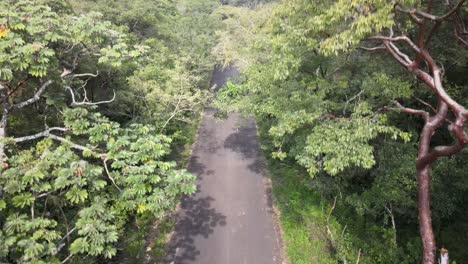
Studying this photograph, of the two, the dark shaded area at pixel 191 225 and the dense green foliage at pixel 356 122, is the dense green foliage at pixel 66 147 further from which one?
the dense green foliage at pixel 356 122

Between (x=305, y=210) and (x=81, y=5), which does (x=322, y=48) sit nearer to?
(x=305, y=210)

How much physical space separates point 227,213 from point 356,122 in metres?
5.99

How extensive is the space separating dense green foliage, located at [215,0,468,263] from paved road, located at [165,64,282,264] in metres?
0.95

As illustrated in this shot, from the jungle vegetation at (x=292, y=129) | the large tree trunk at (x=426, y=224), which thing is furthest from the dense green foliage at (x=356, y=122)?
the large tree trunk at (x=426, y=224)

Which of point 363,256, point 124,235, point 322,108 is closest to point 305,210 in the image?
point 363,256

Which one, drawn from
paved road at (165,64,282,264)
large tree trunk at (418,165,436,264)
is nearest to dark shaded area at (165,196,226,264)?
paved road at (165,64,282,264)

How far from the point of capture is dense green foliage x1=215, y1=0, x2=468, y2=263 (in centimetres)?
719

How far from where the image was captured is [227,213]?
11.4m

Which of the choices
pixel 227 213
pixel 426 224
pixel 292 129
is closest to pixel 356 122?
pixel 292 129

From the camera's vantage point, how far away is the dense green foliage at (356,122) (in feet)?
23.6

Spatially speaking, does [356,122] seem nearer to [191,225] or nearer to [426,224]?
[426,224]

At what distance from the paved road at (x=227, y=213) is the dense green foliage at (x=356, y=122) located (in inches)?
37.3

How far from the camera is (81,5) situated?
51.2ft

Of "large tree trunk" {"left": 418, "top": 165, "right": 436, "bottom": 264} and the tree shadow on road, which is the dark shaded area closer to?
the tree shadow on road
